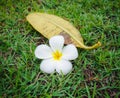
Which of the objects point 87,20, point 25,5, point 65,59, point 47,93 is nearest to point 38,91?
point 47,93

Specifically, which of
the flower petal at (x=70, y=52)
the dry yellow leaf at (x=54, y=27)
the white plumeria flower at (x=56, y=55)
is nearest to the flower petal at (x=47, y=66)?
the white plumeria flower at (x=56, y=55)

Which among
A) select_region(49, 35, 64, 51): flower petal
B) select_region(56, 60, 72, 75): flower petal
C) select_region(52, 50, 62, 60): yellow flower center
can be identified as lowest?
select_region(56, 60, 72, 75): flower petal

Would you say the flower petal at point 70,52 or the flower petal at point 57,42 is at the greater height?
the flower petal at point 57,42

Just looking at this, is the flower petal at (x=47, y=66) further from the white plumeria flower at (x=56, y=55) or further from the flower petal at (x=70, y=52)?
the flower petal at (x=70, y=52)

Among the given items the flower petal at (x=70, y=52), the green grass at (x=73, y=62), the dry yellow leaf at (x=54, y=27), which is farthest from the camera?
the dry yellow leaf at (x=54, y=27)

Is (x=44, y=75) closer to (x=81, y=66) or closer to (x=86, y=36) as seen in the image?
(x=81, y=66)

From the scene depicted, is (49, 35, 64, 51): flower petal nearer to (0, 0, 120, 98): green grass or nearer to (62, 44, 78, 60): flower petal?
(62, 44, 78, 60): flower petal

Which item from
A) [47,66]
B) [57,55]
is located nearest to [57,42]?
[57,55]

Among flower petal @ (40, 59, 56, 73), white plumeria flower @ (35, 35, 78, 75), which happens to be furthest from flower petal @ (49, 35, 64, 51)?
flower petal @ (40, 59, 56, 73)
